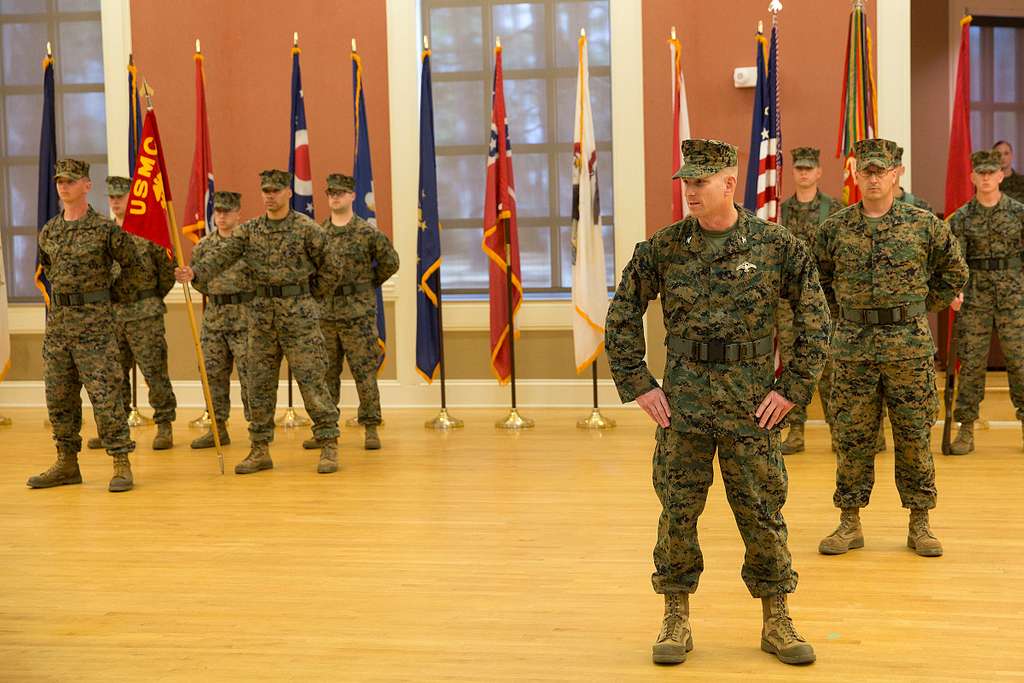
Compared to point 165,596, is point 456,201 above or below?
above

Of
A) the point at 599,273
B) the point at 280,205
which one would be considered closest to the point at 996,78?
the point at 599,273

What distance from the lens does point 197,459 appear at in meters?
7.39

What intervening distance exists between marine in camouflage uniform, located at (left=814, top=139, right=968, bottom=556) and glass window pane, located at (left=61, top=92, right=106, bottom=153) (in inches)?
287

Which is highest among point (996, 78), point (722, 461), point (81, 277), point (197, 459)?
point (996, 78)

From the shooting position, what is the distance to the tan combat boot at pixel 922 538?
464 cm

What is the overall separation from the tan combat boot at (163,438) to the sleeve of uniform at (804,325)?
545 cm

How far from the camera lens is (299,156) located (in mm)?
8625

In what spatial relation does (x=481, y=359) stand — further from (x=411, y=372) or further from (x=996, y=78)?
(x=996, y=78)

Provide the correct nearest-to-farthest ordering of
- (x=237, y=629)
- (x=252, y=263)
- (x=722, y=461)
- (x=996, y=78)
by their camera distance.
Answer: (x=722, y=461) → (x=237, y=629) → (x=252, y=263) → (x=996, y=78)

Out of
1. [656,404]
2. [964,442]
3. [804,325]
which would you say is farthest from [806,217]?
[656,404]

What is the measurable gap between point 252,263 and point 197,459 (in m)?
1.46

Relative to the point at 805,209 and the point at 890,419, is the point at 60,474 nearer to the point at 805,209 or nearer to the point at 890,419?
the point at 890,419

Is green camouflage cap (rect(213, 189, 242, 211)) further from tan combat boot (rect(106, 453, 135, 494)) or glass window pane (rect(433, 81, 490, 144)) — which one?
glass window pane (rect(433, 81, 490, 144))

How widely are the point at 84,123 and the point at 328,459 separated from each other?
4896 mm
